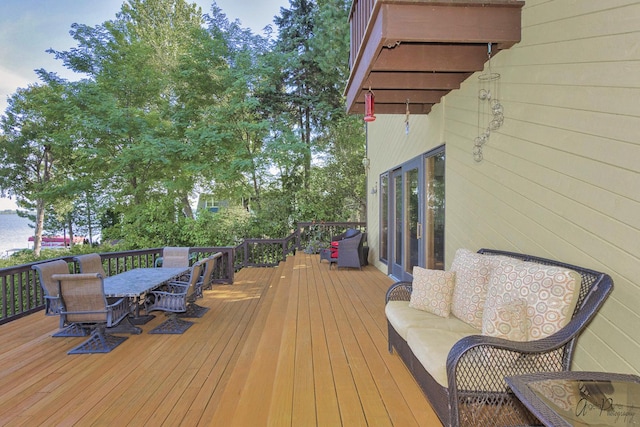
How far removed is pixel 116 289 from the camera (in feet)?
12.5

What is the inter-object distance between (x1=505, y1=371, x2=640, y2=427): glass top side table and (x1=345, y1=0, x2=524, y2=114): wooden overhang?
2.10m

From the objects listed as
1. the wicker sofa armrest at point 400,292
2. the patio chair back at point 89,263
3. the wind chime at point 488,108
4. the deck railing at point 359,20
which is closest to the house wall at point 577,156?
the wind chime at point 488,108

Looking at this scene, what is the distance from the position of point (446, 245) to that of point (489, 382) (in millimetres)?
2337

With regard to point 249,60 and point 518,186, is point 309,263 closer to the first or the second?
point 518,186

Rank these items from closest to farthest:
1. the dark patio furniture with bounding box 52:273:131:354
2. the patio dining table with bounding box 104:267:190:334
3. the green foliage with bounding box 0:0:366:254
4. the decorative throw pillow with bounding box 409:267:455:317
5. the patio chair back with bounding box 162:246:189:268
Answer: the decorative throw pillow with bounding box 409:267:455:317 < the dark patio furniture with bounding box 52:273:131:354 < the patio dining table with bounding box 104:267:190:334 < the patio chair back with bounding box 162:246:189:268 < the green foliage with bounding box 0:0:366:254

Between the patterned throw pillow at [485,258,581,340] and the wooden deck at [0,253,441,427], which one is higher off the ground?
the patterned throw pillow at [485,258,581,340]

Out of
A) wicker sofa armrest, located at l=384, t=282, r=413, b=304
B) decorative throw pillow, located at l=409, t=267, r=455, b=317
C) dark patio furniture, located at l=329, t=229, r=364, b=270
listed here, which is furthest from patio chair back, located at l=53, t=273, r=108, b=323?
dark patio furniture, located at l=329, t=229, r=364, b=270

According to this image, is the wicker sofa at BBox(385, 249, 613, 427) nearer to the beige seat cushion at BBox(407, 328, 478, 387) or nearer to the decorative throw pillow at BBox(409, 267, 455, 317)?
the beige seat cushion at BBox(407, 328, 478, 387)

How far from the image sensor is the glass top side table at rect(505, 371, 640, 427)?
1098 mm

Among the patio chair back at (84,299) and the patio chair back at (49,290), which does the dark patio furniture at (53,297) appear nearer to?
the patio chair back at (49,290)

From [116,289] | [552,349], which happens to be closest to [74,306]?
[116,289]

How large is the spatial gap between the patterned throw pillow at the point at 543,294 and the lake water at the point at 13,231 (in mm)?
47634

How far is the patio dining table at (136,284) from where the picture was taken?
12.1 ft

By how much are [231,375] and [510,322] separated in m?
2.25
